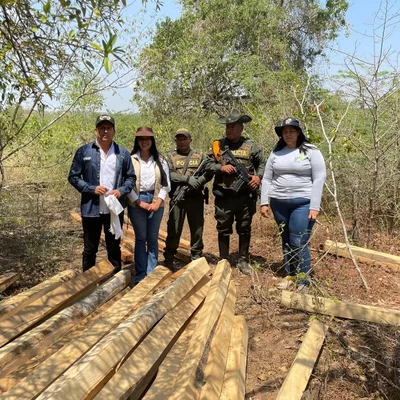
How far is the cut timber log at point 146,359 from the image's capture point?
227 cm

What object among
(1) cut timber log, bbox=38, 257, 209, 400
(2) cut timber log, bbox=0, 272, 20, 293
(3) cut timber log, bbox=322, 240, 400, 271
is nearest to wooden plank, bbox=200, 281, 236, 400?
(1) cut timber log, bbox=38, 257, 209, 400

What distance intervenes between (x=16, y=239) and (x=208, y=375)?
15.7 feet

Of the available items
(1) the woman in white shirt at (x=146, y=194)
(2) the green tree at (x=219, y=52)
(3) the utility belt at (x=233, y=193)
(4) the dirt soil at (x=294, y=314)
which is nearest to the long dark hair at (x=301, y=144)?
(3) the utility belt at (x=233, y=193)

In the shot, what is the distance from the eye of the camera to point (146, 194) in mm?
4445

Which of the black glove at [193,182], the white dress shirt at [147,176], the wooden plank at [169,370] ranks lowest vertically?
the wooden plank at [169,370]

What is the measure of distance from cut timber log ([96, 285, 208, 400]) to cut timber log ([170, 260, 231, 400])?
16cm

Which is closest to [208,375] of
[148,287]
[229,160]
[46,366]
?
[46,366]

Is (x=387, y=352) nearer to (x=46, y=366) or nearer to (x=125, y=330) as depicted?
(x=125, y=330)

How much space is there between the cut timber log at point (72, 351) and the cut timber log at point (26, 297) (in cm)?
75

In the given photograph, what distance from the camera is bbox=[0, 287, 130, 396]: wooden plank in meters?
2.37

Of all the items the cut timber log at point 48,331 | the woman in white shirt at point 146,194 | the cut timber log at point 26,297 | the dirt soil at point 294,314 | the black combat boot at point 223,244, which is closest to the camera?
the cut timber log at point 48,331

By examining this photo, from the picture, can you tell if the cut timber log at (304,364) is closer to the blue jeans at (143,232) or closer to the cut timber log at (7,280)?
the blue jeans at (143,232)

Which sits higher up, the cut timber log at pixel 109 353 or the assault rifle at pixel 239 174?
the assault rifle at pixel 239 174

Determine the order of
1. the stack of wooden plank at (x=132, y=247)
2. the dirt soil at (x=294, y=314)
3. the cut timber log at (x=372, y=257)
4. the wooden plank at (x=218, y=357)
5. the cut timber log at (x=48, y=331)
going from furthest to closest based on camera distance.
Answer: the stack of wooden plank at (x=132, y=247) → the cut timber log at (x=372, y=257) → the dirt soil at (x=294, y=314) → the cut timber log at (x=48, y=331) → the wooden plank at (x=218, y=357)
